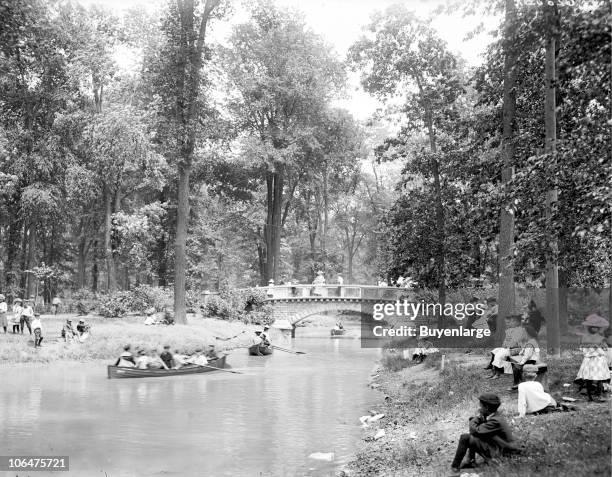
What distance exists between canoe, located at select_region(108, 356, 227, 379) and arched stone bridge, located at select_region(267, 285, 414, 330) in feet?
61.3

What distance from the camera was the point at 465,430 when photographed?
12.6 meters

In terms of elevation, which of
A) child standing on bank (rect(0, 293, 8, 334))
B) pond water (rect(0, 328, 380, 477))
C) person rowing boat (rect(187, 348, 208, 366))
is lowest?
pond water (rect(0, 328, 380, 477))

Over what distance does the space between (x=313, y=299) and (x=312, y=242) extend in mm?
15669

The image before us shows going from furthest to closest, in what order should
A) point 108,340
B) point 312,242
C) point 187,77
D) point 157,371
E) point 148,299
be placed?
point 312,242, point 148,299, point 187,77, point 108,340, point 157,371

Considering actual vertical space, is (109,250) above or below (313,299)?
above

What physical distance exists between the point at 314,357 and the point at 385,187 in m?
33.5

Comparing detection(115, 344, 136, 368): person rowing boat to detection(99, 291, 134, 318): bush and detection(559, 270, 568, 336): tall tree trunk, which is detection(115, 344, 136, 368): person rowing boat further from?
detection(559, 270, 568, 336): tall tree trunk

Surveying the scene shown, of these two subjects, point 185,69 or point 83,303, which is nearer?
point 185,69

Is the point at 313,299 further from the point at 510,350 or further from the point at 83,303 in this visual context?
the point at 510,350

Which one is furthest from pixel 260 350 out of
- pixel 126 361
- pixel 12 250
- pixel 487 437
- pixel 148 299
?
pixel 487 437

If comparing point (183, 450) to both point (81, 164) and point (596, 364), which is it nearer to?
point (596, 364)

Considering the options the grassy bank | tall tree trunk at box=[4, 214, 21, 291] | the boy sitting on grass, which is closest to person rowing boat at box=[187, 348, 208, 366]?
the grassy bank

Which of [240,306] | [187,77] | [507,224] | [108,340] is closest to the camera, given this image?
[507,224]

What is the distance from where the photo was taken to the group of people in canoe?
25.6 metres
